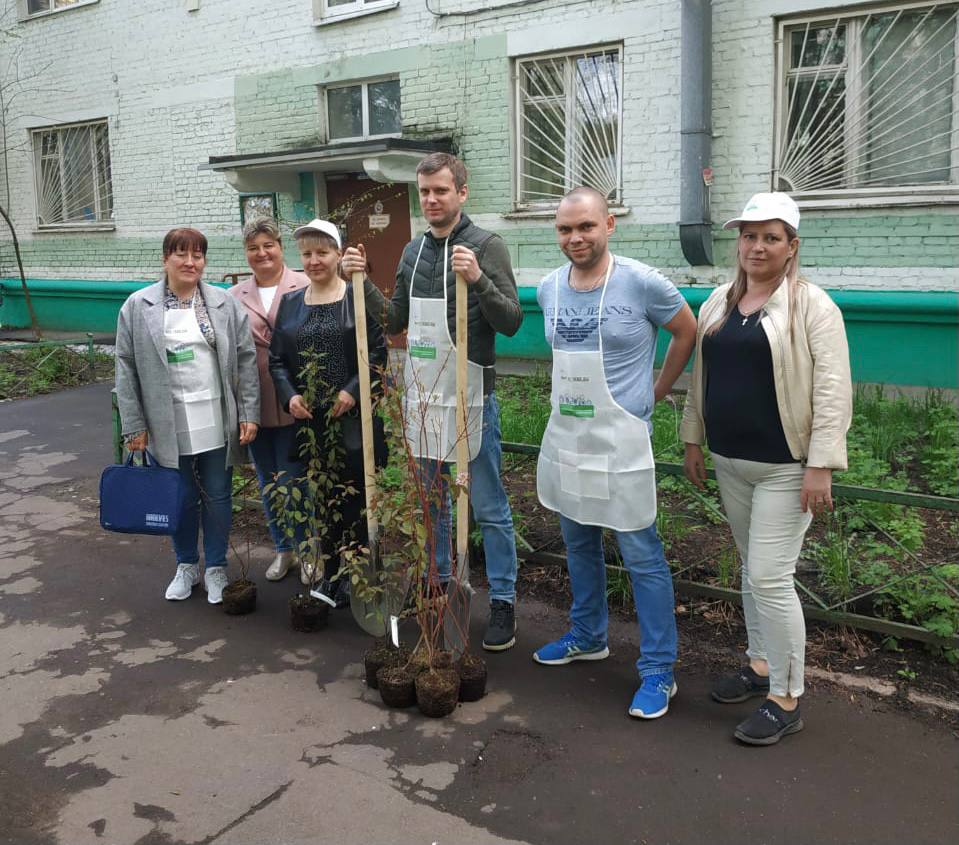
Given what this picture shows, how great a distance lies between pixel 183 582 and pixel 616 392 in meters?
2.53

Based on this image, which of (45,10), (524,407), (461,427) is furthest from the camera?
(45,10)

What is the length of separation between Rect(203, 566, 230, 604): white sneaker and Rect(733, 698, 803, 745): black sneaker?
8.39ft

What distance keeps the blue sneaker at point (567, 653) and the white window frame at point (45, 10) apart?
13.6 meters

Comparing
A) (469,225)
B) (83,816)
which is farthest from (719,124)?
(83,816)

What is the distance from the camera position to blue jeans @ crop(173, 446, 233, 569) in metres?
4.49

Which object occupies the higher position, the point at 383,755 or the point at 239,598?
the point at 239,598

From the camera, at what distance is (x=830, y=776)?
291cm

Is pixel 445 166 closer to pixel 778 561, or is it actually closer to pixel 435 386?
pixel 435 386

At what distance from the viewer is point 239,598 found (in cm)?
434

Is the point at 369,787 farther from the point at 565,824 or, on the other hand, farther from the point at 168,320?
the point at 168,320

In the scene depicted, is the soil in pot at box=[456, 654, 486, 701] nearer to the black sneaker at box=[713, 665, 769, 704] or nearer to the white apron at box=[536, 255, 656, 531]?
the white apron at box=[536, 255, 656, 531]

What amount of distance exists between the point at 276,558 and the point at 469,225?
2.21 metres

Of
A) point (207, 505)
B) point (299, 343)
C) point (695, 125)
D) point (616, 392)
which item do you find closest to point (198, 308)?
point (299, 343)

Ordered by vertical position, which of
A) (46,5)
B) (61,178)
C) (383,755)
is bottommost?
(383,755)
